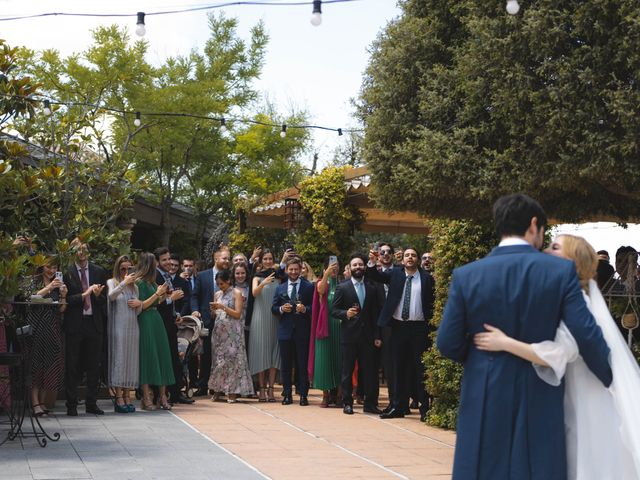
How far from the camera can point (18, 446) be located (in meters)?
9.26

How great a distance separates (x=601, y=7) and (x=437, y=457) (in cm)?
419

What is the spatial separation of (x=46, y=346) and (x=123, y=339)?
50.7 inches

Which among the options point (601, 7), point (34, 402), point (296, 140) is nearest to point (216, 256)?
point (34, 402)

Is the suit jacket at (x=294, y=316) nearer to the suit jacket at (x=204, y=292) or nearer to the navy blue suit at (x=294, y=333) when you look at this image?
the navy blue suit at (x=294, y=333)

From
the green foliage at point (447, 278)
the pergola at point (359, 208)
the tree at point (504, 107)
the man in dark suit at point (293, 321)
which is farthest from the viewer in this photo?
the pergola at point (359, 208)

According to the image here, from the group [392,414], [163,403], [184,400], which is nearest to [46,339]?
[163,403]

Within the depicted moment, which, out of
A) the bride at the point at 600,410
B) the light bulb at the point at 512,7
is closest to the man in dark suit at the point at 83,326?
the light bulb at the point at 512,7

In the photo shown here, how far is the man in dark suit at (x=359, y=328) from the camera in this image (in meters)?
12.9

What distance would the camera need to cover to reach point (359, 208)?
1641 centimetres

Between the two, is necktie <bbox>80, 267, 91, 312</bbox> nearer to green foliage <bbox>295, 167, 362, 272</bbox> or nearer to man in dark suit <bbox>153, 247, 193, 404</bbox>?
man in dark suit <bbox>153, 247, 193, 404</bbox>

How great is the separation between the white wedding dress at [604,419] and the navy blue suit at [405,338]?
715 centimetres

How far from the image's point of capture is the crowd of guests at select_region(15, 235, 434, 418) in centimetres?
1166

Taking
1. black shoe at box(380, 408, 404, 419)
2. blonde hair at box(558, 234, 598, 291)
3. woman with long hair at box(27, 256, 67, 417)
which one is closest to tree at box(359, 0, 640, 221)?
blonde hair at box(558, 234, 598, 291)

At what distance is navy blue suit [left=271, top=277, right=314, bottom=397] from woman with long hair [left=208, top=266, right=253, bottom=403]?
0.50 metres
